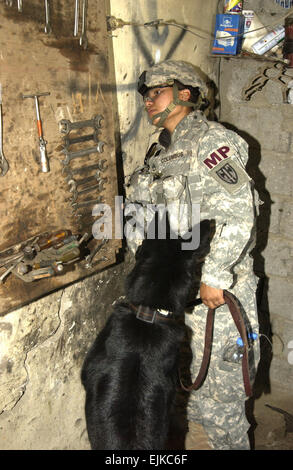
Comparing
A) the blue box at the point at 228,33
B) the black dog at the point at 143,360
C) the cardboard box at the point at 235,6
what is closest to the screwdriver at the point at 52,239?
the black dog at the point at 143,360

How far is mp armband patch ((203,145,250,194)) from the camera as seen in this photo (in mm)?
1968

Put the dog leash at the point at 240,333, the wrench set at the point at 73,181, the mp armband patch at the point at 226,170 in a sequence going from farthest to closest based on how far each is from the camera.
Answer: the dog leash at the point at 240,333
the mp armband patch at the point at 226,170
the wrench set at the point at 73,181

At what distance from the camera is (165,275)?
171 centimetres

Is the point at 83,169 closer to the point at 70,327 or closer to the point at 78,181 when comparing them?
the point at 78,181

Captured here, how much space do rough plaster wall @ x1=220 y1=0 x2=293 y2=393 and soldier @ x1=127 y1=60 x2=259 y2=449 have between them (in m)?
0.98

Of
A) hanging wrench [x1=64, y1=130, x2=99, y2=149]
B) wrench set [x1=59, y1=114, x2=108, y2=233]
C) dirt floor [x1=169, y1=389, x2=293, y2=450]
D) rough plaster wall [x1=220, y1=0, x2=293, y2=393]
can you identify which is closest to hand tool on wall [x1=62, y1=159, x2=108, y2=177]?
wrench set [x1=59, y1=114, x2=108, y2=233]

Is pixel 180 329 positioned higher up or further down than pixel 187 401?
higher up

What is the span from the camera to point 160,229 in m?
1.79

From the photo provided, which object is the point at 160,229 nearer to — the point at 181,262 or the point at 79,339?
the point at 181,262

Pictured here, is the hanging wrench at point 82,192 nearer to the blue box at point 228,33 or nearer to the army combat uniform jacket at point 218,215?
the army combat uniform jacket at point 218,215

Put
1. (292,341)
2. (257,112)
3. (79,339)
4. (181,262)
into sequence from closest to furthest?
1. (181,262)
2. (79,339)
3. (257,112)
4. (292,341)

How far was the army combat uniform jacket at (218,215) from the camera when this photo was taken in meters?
2.00

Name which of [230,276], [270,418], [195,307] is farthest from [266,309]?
[230,276]

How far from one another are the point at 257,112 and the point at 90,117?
181 cm
